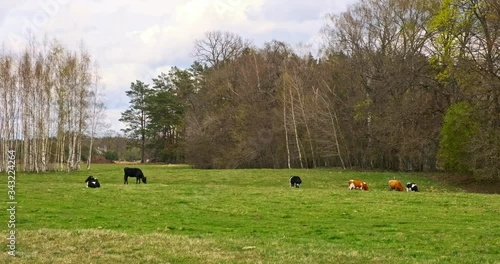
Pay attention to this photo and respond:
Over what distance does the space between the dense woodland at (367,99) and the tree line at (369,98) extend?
100mm

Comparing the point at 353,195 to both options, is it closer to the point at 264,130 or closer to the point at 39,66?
the point at 39,66

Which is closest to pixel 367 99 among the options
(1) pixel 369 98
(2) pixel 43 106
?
(1) pixel 369 98

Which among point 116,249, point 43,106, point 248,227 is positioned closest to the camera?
point 116,249

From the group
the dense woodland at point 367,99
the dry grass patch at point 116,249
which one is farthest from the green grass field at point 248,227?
the dense woodland at point 367,99

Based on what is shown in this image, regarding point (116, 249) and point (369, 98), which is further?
point (369, 98)

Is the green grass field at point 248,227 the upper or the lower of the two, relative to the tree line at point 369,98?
lower

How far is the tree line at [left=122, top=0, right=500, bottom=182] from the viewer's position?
3481 centimetres

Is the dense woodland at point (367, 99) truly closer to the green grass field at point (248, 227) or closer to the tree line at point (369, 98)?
the tree line at point (369, 98)

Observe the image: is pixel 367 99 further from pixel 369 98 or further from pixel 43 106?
pixel 43 106

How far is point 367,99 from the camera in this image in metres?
46.8

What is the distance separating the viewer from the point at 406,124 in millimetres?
41688

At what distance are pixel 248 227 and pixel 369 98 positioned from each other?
114ft

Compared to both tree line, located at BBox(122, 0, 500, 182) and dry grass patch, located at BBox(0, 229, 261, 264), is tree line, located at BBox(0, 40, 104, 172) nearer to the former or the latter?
tree line, located at BBox(122, 0, 500, 182)

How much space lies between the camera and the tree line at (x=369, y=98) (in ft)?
114
